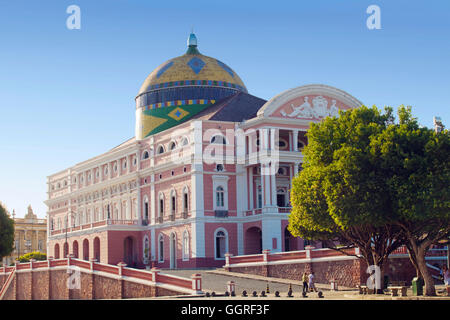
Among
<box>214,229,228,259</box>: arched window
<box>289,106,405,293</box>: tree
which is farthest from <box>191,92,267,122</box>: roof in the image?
<box>289,106,405,293</box>: tree

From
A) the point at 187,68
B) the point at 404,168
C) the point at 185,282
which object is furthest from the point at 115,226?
the point at 404,168

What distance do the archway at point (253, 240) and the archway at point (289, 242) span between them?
1989 millimetres

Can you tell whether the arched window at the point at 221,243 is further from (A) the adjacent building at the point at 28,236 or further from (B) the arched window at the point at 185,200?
(A) the adjacent building at the point at 28,236

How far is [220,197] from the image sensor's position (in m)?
57.3

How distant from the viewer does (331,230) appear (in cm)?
3731

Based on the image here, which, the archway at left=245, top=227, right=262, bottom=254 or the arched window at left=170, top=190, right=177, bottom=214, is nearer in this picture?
the archway at left=245, top=227, right=262, bottom=254

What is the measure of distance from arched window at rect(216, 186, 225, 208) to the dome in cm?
1028

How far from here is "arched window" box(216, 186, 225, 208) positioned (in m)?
57.2

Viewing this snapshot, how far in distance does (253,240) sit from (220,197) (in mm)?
4029

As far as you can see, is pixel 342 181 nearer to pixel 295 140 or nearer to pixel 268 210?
pixel 268 210

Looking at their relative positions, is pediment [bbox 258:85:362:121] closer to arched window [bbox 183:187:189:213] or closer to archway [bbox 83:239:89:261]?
arched window [bbox 183:187:189:213]

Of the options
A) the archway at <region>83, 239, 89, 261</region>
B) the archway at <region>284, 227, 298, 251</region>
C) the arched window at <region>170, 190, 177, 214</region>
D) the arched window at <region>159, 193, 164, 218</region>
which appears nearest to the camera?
the archway at <region>284, 227, 298, 251</region>

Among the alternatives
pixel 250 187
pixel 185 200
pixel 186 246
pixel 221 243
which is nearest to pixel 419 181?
pixel 250 187

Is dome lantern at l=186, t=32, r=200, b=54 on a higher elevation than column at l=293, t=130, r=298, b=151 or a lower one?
higher
